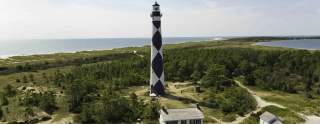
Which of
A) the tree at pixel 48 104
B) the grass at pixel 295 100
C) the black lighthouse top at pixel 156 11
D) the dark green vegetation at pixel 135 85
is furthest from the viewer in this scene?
the black lighthouse top at pixel 156 11

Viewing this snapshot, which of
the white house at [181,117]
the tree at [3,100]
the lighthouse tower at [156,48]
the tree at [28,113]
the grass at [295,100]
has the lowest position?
the grass at [295,100]

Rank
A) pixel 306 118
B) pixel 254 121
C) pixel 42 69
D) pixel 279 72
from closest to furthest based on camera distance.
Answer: pixel 254 121, pixel 306 118, pixel 279 72, pixel 42 69

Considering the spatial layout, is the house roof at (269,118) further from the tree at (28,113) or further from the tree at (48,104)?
the tree at (28,113)

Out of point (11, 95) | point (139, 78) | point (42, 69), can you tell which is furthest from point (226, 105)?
point (42, 69)

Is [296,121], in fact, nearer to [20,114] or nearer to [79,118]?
[79,118]

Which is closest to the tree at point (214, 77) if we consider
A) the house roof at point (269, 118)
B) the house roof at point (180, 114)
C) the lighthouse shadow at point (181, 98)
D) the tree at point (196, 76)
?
the tree at point (196, 76)

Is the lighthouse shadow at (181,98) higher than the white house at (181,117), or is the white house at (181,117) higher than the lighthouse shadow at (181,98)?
the white house at (181,117)

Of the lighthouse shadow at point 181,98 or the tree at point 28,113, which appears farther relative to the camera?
the lighthouse shadow at point 181,98
